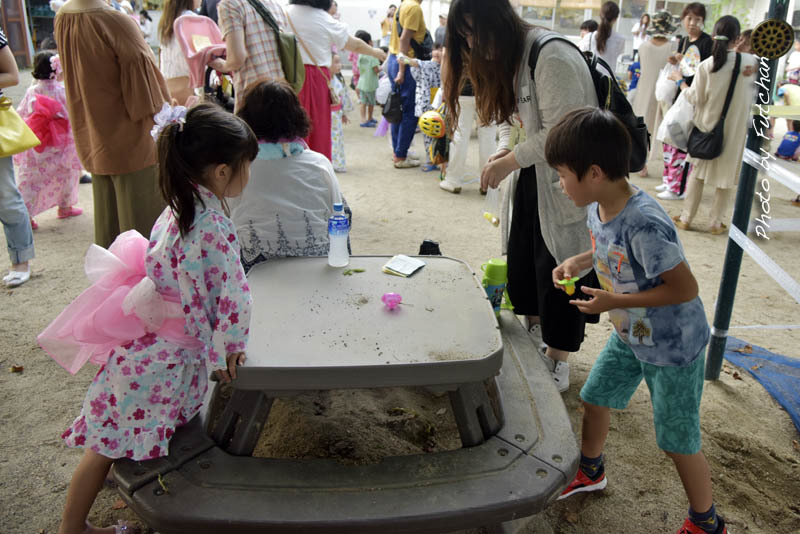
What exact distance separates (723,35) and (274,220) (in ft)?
13.2

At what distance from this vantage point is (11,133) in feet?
11.5

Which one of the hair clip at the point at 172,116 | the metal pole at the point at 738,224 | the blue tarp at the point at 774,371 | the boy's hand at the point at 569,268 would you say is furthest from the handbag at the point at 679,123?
the hair clip at the point at 172,116

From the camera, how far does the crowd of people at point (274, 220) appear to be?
1.75m

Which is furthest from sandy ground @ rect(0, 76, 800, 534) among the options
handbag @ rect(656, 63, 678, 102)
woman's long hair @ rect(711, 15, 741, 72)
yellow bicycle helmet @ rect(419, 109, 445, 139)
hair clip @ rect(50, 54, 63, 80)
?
handbag @ rect(656, 63, 678, 102)

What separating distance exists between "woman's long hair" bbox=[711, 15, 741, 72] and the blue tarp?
2.40 m

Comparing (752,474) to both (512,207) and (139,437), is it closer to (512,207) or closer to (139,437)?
(512,207)

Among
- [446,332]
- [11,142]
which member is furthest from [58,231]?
[446,332]

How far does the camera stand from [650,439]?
254cm

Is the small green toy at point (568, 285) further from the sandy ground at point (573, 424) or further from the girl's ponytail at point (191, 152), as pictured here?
the girl's ponytail at point (191, 152)

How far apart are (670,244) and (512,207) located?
3.72 feet

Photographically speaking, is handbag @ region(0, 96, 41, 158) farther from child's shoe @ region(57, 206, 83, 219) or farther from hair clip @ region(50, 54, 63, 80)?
child's shoe @ region(57, 206, 83, 219)

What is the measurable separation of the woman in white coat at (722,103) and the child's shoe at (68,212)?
206 inches

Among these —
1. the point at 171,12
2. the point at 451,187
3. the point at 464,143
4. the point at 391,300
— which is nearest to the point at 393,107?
the point at 464,143

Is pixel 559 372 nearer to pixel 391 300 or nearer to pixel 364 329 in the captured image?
pixel 391 300
